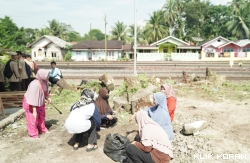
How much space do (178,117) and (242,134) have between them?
190 cm

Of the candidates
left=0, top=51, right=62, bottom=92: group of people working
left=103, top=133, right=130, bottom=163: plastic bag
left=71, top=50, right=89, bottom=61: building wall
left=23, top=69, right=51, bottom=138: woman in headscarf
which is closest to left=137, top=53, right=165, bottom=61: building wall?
left=71, top=50, right=89, bottom=61: building wall

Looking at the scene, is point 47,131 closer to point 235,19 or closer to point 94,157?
point 94,157

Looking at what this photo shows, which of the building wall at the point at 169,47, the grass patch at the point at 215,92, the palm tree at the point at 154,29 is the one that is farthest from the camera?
the palm tree at the point at 154,29

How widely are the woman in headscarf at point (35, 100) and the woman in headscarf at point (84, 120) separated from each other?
A: 1114 mm

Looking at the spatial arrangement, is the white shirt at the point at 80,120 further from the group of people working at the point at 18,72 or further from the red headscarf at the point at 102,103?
the group of people working at the point at 18,72

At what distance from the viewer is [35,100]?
16.5 feet

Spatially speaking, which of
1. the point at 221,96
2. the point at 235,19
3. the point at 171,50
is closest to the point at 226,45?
the point at 171,50

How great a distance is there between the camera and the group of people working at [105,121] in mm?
3502

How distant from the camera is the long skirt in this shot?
5.16 m

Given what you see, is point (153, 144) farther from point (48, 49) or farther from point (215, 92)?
point (48, 49)

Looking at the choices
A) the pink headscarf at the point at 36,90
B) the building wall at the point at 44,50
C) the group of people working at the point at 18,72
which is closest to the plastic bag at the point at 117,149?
the pink headscarf at the point at 36,90

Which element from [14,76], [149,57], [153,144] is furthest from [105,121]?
[149,57]

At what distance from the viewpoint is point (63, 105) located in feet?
27.6

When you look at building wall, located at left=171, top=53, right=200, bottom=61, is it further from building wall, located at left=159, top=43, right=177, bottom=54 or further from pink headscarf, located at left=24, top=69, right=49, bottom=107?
pink headscarf, located at left=24, top=69, right=49, bottom=107
